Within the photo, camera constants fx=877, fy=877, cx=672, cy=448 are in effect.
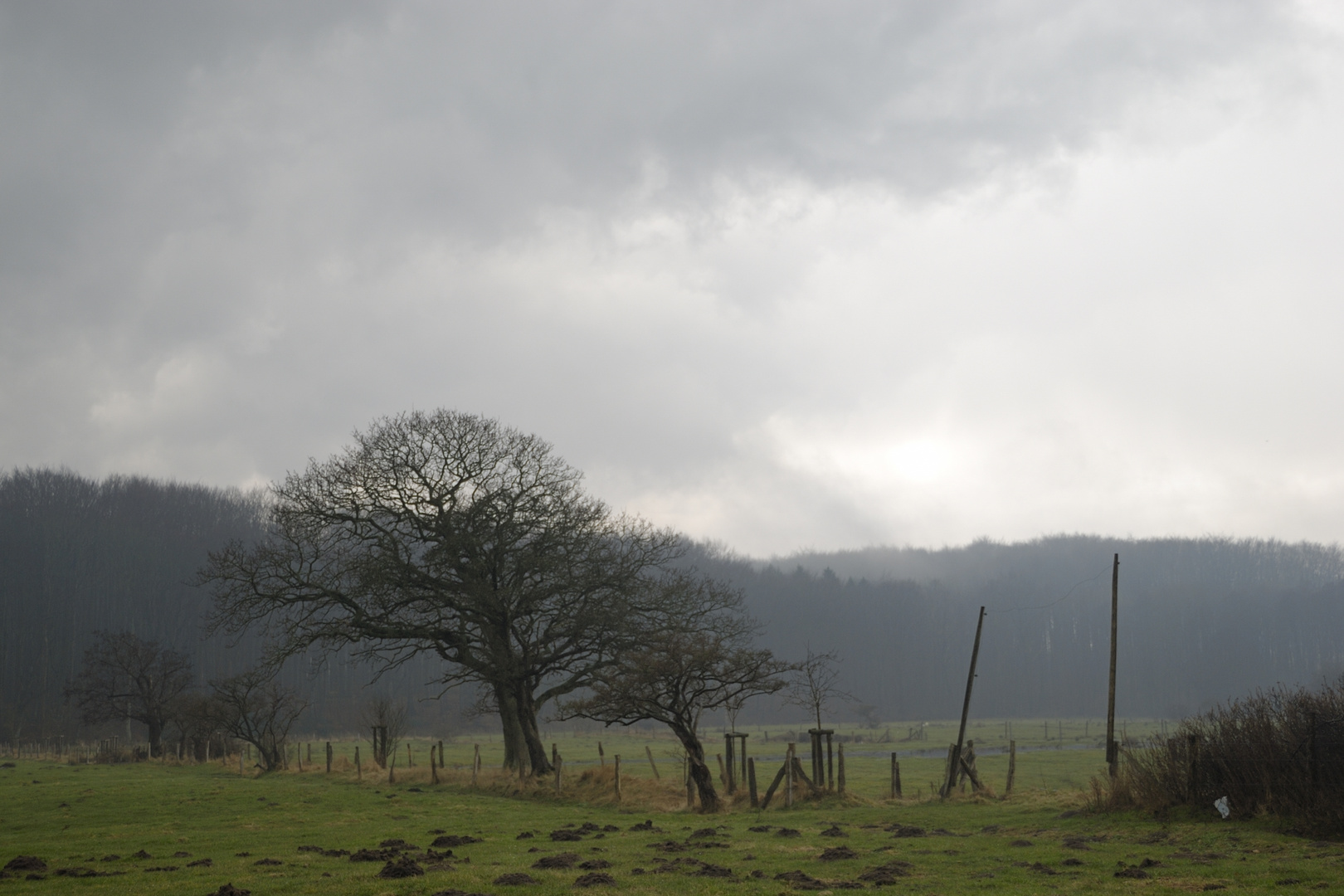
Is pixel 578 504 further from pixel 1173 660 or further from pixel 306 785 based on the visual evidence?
pixel 1173 660

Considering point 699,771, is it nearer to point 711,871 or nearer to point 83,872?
point 711,871

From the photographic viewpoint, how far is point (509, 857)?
16.2m

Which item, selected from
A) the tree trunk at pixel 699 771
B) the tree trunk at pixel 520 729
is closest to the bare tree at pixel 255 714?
the tree trunk at pixel 520 729

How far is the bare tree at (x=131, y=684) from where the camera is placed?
212 ft

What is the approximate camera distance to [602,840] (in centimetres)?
1966

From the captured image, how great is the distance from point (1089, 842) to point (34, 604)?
5440 inches

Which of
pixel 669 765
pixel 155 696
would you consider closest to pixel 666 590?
pixel 669 765

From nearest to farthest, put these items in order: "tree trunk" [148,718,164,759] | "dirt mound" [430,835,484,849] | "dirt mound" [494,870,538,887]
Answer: "dirt mound" [494,870,538,887] < "dirt mound" [430,835,484,849] < "tree trunk" [148,718,164,759]

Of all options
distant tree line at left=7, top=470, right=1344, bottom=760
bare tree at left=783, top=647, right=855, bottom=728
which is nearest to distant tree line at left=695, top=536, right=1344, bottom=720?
distant tree line at left=7, top=470, right=1344, bottom=760

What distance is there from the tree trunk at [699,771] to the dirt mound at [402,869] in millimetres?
14115

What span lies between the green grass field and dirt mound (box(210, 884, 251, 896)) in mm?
503

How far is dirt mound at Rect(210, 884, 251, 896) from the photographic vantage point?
11773 mm

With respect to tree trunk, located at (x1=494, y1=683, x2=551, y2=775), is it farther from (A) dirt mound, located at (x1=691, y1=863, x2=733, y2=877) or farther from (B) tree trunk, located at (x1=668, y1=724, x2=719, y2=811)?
(A) dirt mound, located at (x1=691, y1=863, x2=733, y2=877)

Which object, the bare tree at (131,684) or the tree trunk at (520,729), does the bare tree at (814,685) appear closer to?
the tree trunk at (520,729)
